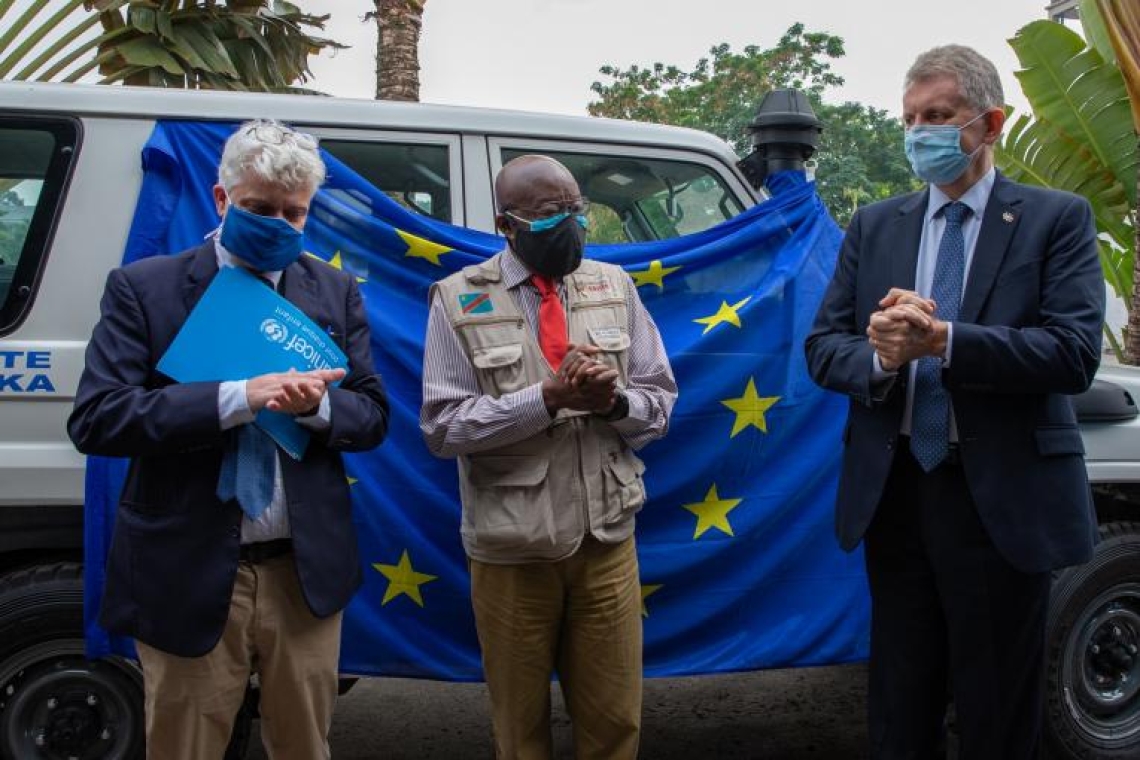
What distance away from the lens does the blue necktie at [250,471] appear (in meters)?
2.39

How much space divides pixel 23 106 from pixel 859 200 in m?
23.6

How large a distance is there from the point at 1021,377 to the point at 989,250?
0.36 m

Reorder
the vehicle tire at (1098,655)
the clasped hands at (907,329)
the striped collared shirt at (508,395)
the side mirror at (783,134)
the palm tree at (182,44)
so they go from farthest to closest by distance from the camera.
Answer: the palm tree at (182,44)
the side mirror at (783,134)
the vehicle tire at (1098,655)
the striped collared shirt at (508,395)
the clasped hands at (907,329)

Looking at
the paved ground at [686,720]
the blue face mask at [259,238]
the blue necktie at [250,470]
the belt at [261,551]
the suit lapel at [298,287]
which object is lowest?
the paved ground at [686,720]

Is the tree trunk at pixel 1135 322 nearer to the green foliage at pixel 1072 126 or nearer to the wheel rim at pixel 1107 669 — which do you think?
the green foliage at pixel 1072 126

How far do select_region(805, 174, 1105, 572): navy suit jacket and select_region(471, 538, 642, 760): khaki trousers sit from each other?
68 centimetres

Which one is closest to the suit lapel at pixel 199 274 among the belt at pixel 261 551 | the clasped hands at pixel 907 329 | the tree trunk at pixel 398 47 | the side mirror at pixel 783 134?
the belt at pixel 261 551

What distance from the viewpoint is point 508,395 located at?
2.72 meters

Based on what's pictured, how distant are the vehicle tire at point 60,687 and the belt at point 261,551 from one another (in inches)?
38.1

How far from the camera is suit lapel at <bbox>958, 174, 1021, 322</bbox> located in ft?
8.95

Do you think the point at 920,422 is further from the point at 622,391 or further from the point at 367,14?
the point at 367,14

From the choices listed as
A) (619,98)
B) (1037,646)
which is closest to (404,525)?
(1037,646)

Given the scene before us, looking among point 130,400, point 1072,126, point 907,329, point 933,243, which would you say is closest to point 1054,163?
point 1072,126

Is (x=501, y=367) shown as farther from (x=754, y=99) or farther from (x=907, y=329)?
(x=754, y=99)
